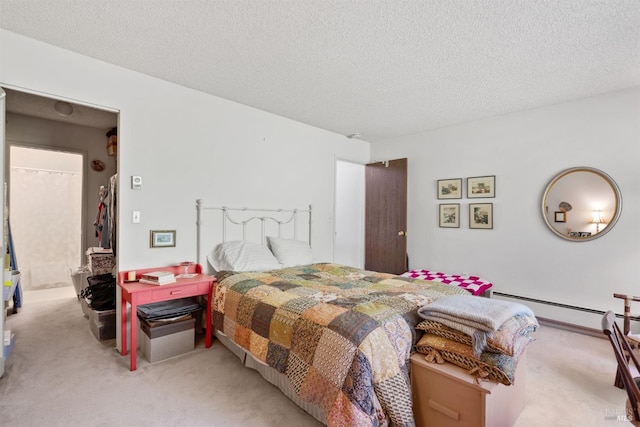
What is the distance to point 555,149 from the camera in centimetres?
348

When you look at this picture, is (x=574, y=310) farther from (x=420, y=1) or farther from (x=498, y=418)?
(x=420, y=1)

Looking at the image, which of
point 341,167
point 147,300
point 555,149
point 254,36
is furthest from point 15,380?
point 555,149

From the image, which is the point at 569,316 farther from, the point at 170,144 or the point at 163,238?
the point at 170,144

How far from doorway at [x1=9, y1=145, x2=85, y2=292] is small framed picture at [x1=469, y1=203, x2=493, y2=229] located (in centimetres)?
574

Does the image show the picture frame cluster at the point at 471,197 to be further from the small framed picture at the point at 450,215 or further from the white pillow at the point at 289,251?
the white pillow at the point at 289,251

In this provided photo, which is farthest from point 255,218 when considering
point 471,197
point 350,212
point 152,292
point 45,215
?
point 45,215

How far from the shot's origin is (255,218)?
12.1 ft

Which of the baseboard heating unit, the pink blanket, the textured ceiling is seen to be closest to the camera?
the textured ceiling

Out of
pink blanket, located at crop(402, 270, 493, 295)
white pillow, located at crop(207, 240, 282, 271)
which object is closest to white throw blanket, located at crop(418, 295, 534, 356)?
pink blanket, located at crop(402, 270, 493, 295)

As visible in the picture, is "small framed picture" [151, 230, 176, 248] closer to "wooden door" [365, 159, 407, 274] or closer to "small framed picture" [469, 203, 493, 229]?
"wooden door" [365, 159, 407, 274]

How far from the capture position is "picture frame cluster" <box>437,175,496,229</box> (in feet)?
13.0

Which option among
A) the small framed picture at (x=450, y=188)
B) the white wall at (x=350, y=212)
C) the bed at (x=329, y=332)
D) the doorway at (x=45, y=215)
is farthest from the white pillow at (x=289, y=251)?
the doorway at (x=45, y=215)

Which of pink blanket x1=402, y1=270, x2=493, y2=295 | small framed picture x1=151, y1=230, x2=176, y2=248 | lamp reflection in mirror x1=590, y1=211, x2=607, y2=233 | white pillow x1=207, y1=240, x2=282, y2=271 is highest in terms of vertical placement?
lamp reflection in mirror x1=590, y1=211, x2=607, y2=233

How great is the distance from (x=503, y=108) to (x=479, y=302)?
9.27 ft
